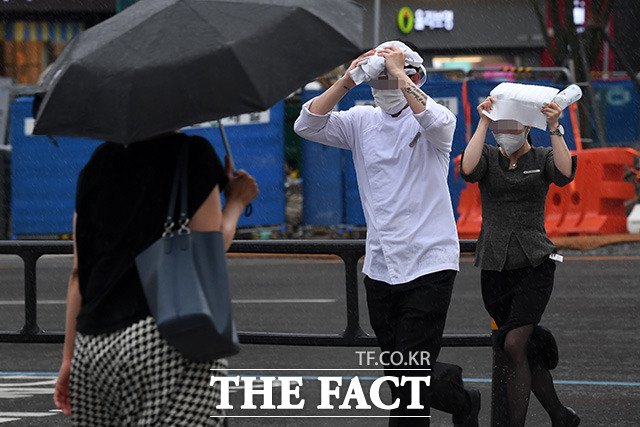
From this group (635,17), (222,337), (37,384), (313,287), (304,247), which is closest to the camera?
(222,337)

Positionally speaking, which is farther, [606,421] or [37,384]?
[37,384]

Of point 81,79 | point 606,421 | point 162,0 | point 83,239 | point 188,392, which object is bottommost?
point 606,421

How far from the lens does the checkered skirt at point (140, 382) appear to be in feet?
10.1

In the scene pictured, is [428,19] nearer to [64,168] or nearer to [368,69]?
[64,168]

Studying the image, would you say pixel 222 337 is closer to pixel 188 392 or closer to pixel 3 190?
pixel 188 392

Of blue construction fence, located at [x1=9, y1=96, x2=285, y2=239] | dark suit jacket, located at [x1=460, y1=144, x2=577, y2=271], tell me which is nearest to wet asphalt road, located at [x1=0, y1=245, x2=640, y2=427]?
dark suit jacket, located at [x1=460, y1=144, x2=577, y2=271]

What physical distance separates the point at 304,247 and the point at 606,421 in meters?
1.94

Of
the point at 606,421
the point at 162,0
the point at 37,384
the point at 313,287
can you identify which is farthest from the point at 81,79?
the point at 313,287

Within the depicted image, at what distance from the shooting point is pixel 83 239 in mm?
3271

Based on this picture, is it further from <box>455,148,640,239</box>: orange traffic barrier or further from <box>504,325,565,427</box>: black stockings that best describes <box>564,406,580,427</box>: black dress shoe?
<box>455,148,640,239</box>: orange traffic barrier

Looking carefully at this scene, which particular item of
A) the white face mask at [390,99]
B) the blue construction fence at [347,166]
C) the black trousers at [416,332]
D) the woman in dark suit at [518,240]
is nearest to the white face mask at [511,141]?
the woman in dark suit at [518,240]

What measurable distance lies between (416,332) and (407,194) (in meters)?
0.56

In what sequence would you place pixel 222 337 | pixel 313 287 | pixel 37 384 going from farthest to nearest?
1. pixel 313 287
2. pixel 37 384
3. pixel 222 337

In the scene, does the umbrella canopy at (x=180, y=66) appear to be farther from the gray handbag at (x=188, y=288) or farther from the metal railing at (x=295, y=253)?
the metal railing at (x=295, y=253)
